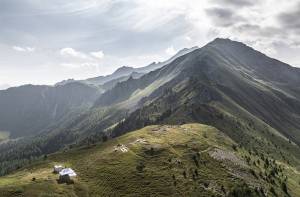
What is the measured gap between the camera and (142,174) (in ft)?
525

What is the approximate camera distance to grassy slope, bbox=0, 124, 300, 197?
142 metres

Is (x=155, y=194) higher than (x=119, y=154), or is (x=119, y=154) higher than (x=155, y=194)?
(x=119, y=154)

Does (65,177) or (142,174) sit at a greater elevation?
(65,177)

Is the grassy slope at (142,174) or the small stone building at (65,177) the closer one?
the grassy slope at (142,174)

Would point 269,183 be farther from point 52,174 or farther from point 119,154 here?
point 52,174

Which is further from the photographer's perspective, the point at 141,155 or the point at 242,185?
the point at 141,155

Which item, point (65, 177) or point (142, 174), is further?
point (142, 174)

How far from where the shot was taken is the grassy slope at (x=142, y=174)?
142m

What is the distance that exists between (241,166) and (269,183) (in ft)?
54.8

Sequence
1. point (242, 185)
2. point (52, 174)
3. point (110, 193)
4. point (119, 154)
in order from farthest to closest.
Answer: point (119, 154), point (242, 185), point (52, 174), point (110, 193)

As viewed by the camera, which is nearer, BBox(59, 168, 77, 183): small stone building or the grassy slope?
the grassy slope

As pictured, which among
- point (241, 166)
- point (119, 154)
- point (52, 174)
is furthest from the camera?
point (241, 166)

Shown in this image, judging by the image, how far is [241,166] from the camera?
623 ft

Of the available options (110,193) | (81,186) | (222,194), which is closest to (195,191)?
(222,194)
